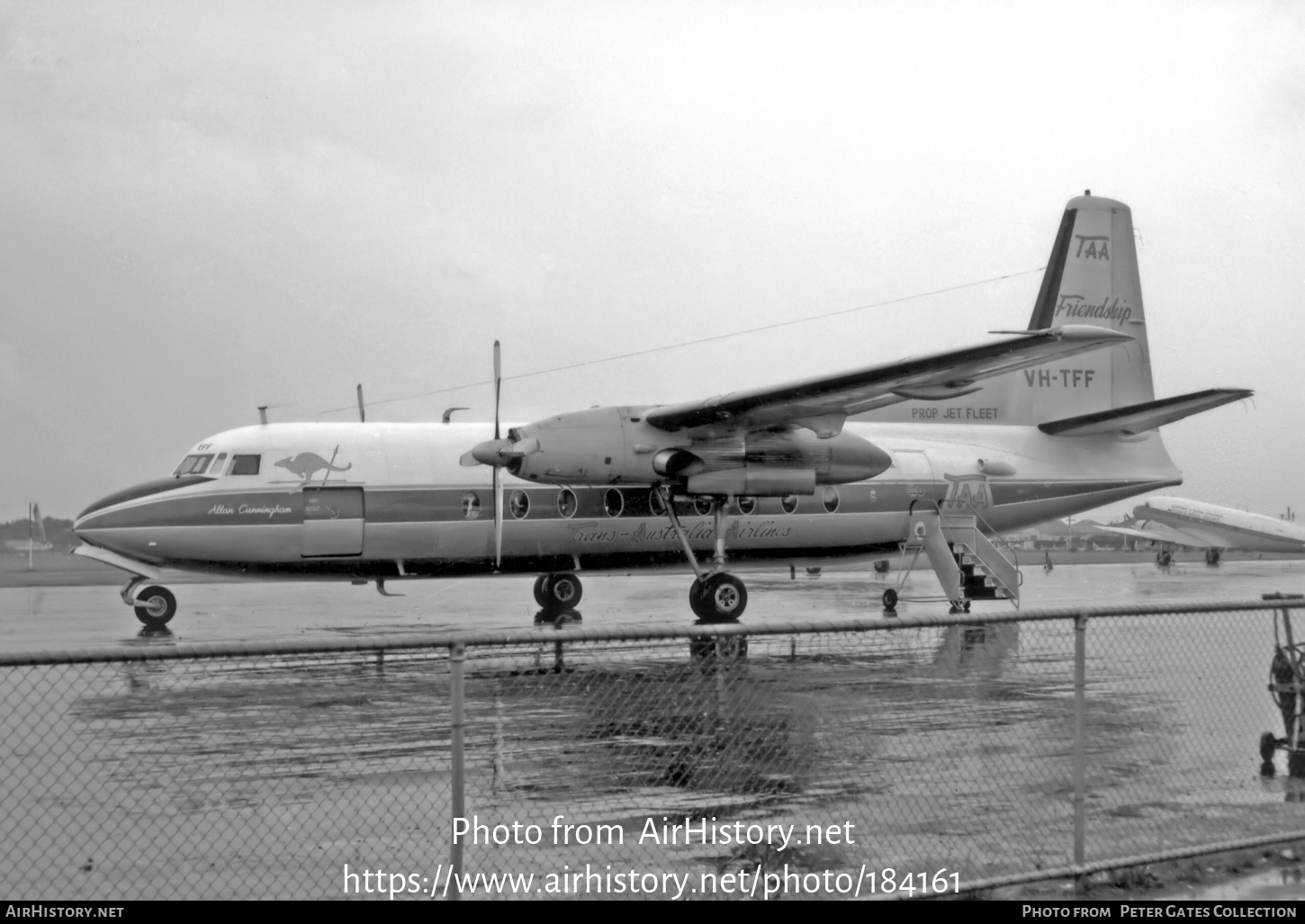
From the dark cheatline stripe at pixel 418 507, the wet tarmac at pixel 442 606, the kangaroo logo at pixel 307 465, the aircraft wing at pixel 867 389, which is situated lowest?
the wet tarmac at pixel 442 606

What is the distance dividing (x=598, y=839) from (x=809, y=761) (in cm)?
267

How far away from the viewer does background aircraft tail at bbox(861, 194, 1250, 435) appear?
81.4ft

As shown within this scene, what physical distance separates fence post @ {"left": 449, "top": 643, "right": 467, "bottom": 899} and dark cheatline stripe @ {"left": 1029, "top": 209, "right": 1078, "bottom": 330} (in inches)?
854

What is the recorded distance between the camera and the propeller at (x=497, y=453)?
58.4 feet

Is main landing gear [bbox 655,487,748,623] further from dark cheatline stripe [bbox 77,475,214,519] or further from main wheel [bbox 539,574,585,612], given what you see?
dark cheatline stripe [bbox 77,475,214,519]

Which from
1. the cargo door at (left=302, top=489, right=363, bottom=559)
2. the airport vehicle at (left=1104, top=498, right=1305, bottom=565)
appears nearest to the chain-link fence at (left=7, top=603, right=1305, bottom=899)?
the cargo door at (left=302, top=489, right=363, bottom=559)

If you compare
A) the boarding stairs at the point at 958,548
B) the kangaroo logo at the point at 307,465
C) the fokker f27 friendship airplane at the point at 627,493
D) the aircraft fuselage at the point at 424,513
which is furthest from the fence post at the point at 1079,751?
the boarding stairs at the point at 958,548

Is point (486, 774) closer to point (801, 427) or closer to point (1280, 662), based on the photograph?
point (1280, 662)

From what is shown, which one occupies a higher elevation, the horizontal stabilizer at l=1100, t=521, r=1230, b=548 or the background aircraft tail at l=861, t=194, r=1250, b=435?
the background aircraft tail at l=861, t=194, r=1250, b=435

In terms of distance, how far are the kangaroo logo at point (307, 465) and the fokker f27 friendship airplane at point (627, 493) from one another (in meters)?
0.03

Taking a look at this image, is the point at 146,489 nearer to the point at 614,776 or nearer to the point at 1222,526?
the point at 614,776

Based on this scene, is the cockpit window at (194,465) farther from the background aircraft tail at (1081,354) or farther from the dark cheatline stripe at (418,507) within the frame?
the background aircraft tail at (1081,354)

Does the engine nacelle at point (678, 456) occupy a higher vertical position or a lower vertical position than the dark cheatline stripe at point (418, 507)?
higher

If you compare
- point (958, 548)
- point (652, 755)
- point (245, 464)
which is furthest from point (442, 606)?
point (652, 755)
